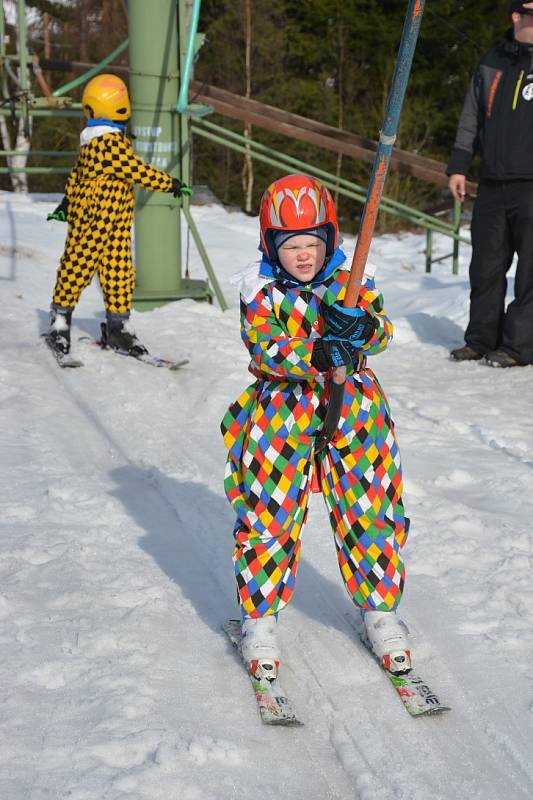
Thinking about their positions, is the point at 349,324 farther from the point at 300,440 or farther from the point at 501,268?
the point at 501,268

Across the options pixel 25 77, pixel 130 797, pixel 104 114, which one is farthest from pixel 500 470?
pixel 25 77

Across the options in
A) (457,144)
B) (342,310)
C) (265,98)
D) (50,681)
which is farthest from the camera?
(265,98)

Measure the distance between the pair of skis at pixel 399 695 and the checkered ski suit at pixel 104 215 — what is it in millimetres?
3789

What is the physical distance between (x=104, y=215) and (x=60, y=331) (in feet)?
2.48

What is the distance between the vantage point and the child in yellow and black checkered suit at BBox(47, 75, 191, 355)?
588 centimetres

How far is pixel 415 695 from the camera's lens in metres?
2.63

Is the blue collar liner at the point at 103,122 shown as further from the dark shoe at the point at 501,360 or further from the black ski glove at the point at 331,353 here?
the black ski glove at the point at 331,353

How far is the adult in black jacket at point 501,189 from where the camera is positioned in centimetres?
596

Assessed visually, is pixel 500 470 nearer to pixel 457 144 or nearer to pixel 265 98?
pixel 457 144

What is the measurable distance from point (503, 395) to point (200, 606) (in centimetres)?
300

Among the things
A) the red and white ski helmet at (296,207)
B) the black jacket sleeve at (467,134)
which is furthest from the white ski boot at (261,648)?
the black jacket sleeve at (467,134)

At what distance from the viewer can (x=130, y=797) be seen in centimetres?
218

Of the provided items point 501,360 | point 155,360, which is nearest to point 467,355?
point 501,360

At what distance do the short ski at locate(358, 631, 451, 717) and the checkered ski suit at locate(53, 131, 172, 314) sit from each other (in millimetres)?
3891
